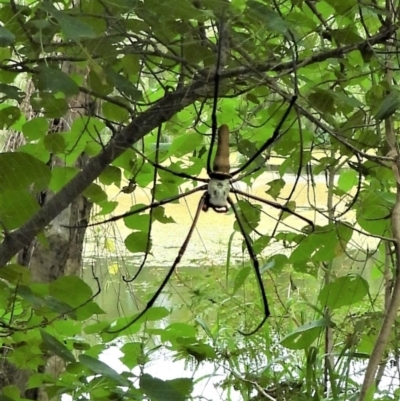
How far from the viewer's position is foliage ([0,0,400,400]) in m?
0.47

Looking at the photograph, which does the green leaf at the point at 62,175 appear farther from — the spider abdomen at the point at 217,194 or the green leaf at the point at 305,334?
the green leaf at the point at 305,334

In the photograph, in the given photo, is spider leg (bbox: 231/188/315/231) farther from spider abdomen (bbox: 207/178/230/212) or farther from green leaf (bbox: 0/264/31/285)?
green leaf (bbox: 0/264/31/285)

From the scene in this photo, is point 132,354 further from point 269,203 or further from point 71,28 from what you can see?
point 71,28

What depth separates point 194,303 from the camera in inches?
44.4

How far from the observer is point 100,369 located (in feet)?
1.77

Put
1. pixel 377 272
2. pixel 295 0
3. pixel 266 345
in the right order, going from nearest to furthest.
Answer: pixel 295 0 → pixel 377 272 → pixel 266 345

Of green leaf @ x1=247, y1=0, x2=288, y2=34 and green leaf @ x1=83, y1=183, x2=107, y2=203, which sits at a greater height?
green leaf @ x1=247, y1=0, x2=288, y2=34

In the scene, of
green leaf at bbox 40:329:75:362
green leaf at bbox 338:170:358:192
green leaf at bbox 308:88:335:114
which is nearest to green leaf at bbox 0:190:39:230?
green leaf at bbox 40:329:75:362

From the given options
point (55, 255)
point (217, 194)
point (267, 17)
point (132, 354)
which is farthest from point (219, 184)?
point (55, 255)

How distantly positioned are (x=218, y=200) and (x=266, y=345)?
2.23ft

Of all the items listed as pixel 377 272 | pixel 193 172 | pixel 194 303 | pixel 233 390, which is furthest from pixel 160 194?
pixel 233 390

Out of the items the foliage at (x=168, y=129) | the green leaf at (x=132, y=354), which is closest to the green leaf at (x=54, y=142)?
the foliage at (x=168, y=129)

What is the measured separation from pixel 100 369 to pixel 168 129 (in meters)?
0.32

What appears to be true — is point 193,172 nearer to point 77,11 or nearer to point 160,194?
point 160,194
